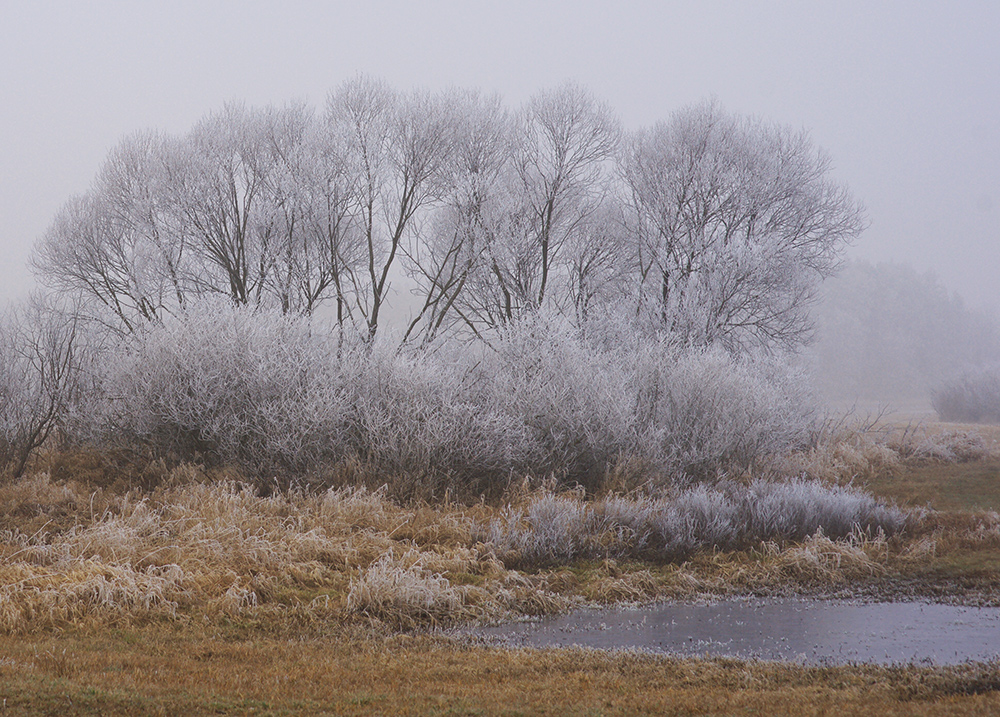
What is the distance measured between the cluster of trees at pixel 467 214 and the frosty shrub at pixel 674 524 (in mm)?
9229

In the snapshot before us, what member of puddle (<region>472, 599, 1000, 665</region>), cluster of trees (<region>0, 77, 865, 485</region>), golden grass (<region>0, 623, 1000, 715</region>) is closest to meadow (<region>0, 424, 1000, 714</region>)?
golden grass (<region>0, 623, 1000, 715</region>)

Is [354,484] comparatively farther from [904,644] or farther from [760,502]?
[904,644]

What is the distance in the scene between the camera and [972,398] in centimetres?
4103

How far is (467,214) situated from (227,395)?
9290mm

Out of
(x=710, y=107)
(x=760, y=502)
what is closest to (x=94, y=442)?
(x=760, y=502)

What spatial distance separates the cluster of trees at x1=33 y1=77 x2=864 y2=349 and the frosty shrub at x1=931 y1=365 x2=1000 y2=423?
77.3 feet

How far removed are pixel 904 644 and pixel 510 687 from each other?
156 inches

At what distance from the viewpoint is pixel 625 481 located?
47.0ft

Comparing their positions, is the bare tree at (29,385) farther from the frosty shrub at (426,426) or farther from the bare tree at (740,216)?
the bare tree at (740,216)

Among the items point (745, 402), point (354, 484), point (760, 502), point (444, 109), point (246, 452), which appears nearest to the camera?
point (760, 502)

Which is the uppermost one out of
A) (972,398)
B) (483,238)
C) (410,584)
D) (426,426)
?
(483,238)

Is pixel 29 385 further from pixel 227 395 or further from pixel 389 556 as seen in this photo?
pixel 389 556

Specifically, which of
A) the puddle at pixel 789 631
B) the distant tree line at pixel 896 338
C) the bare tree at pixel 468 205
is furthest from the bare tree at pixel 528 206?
the distant tree line at pixel 896 338

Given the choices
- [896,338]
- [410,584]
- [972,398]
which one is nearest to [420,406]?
[410,584]
